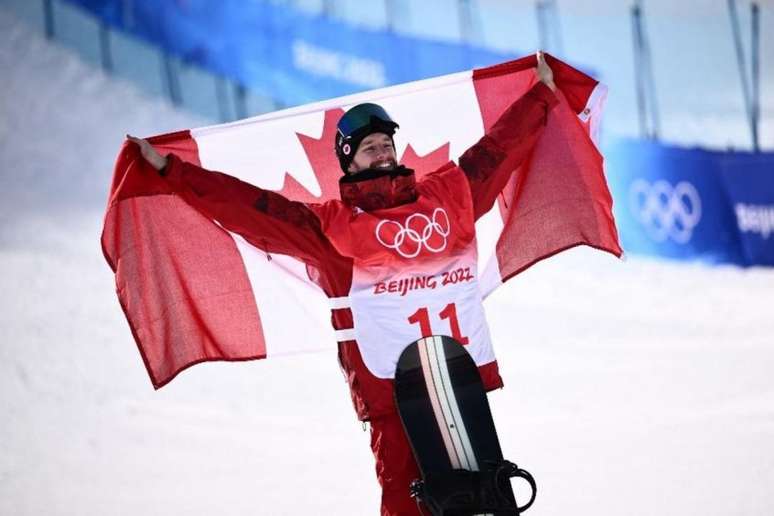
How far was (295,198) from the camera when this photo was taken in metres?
5.15

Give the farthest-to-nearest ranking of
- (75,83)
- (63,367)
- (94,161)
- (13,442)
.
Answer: (75,83) → (94,161) → (63,367) → (13,442)

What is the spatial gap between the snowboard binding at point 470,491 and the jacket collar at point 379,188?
3.03ft

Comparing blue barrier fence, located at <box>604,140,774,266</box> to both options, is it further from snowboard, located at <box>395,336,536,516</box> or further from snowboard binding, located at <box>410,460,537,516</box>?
snowboard binding, located at <box>410,460,537,516</box>

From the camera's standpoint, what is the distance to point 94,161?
1503 cm

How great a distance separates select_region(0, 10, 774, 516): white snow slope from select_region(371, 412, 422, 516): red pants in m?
1.25

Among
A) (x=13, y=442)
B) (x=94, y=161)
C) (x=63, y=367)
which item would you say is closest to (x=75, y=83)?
(x=94, y=161)

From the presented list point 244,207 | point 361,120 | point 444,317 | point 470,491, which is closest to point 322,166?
point 361,120

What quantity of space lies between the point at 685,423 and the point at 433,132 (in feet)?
7.14

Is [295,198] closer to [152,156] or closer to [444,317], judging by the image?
[152,156]

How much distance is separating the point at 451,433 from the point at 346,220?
794 mm

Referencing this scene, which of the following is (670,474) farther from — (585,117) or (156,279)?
(156,279)

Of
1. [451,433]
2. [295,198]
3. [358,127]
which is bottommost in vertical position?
[451,433]

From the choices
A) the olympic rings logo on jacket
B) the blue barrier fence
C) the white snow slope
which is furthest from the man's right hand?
the blue barrier fence

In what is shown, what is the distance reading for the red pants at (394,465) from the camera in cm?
400
